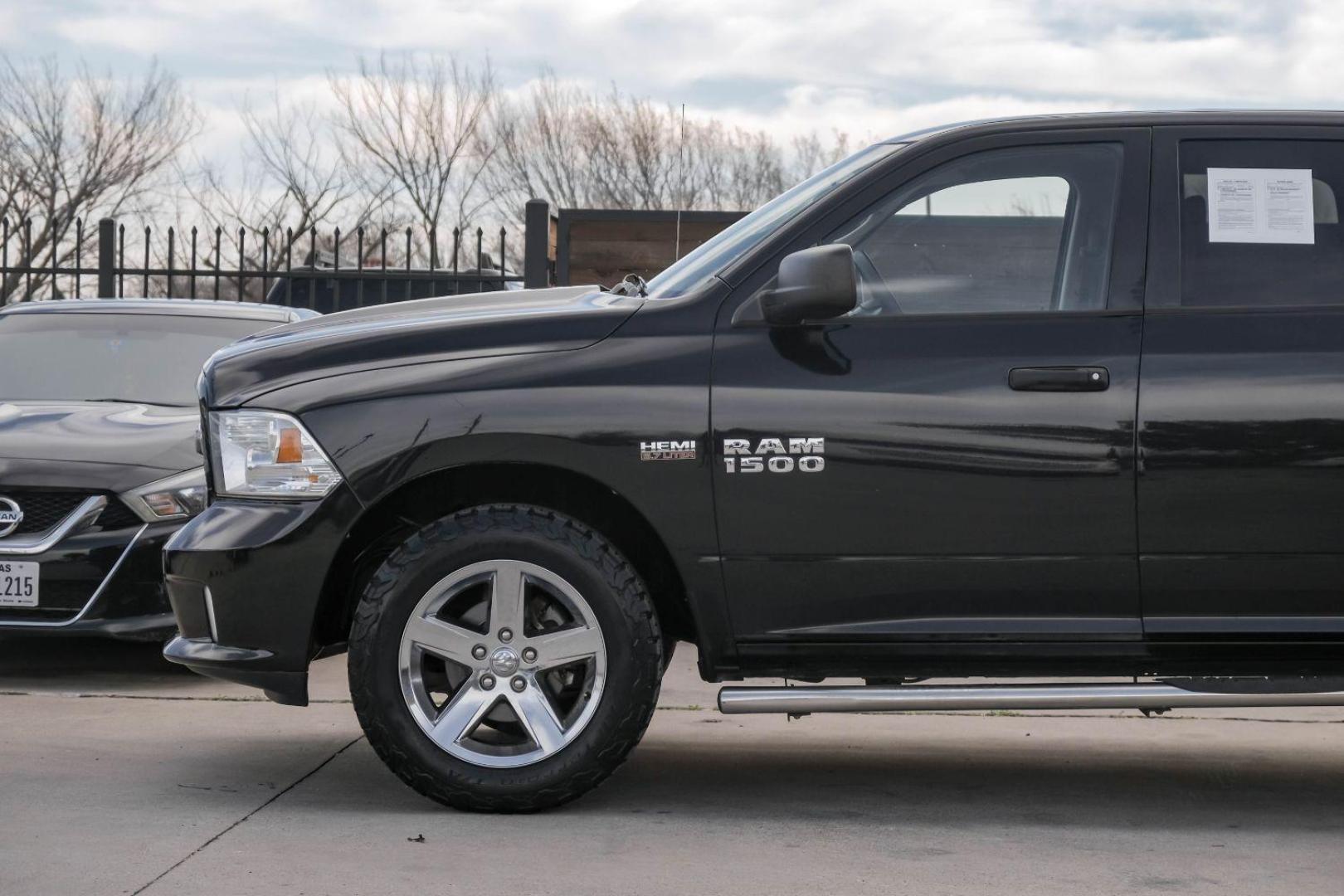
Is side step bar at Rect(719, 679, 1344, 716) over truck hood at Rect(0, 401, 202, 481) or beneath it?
beneath

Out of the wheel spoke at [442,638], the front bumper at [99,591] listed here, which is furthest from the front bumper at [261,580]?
the front bumper at [99,591]

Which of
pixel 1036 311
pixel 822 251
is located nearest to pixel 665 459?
pixel 822 251

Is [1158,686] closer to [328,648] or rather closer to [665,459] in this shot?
[665,459]

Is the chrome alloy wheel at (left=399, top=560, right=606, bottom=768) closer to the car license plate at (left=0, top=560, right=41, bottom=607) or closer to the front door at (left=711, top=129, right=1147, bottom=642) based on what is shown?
the front door at (left=711, top=129, right=1147, bottom=642)

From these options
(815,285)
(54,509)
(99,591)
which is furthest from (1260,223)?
(54,509)

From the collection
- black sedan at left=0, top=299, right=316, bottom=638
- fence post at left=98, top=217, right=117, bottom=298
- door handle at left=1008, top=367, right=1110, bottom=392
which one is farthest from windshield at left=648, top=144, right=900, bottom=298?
fence post at left=98, top=217, right=117, bottom=298

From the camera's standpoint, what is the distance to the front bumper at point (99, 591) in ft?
20.5

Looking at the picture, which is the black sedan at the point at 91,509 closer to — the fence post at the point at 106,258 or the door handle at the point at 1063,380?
the door handle at the point at 1063,380

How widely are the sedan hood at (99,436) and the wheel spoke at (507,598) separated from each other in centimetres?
250

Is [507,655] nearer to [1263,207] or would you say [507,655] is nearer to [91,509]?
[1263,207]

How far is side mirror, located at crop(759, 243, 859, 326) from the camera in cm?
428

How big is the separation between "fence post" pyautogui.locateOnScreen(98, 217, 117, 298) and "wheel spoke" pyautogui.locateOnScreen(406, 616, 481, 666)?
8.18m

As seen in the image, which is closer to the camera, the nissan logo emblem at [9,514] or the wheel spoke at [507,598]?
the wheel spoke at [507,598]

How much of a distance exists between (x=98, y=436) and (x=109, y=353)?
3.86 ft
